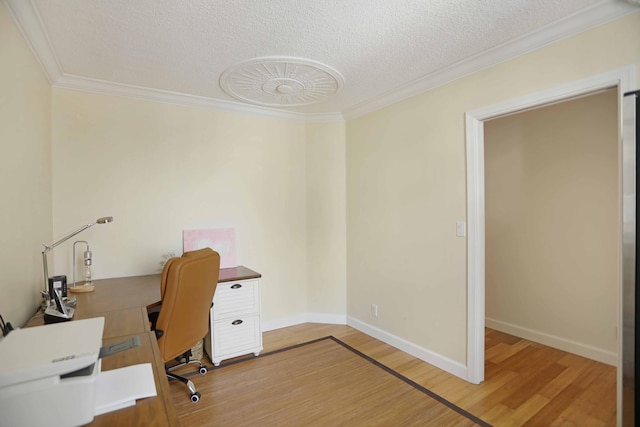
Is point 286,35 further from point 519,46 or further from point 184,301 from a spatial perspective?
point 184,301

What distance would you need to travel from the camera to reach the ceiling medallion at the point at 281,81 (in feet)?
7.49

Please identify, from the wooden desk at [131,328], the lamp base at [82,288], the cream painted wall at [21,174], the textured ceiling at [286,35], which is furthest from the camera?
the lamp base at [82,288]

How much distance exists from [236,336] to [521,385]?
2.27 meters

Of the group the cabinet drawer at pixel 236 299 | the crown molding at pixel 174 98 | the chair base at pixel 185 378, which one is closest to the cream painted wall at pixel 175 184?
the crown molding at pixel 174 98

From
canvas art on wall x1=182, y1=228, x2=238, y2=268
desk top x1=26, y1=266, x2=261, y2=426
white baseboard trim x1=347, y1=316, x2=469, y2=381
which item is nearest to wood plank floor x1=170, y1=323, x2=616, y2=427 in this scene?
white baseboard trim x1=347, y1=316, x2=469, y2=381

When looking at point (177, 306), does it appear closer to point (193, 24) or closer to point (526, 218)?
point (193, 24)

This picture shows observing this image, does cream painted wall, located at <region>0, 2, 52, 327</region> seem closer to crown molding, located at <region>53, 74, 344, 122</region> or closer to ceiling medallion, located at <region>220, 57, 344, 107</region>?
crown molding, located at <region>53, 74, 344, 122</region>

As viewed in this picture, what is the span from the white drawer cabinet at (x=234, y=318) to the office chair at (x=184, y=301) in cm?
47

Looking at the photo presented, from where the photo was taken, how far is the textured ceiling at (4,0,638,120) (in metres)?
1.66

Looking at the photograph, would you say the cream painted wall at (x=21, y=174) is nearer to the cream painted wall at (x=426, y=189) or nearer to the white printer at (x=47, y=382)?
the white printer at (x=47, y=382)

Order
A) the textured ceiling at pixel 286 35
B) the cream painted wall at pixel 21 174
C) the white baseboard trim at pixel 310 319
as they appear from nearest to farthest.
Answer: the cream painted wall at pixel 21 174
the textured ceiling at pixel 286 35
the white baseboard trim at pixel 310 319

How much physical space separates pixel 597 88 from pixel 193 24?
2304mm

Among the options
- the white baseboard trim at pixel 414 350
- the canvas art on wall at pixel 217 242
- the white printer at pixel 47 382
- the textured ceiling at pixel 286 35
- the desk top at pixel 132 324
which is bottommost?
the white baseboard trim at pixel 414 350

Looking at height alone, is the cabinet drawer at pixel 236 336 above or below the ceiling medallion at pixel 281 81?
below
